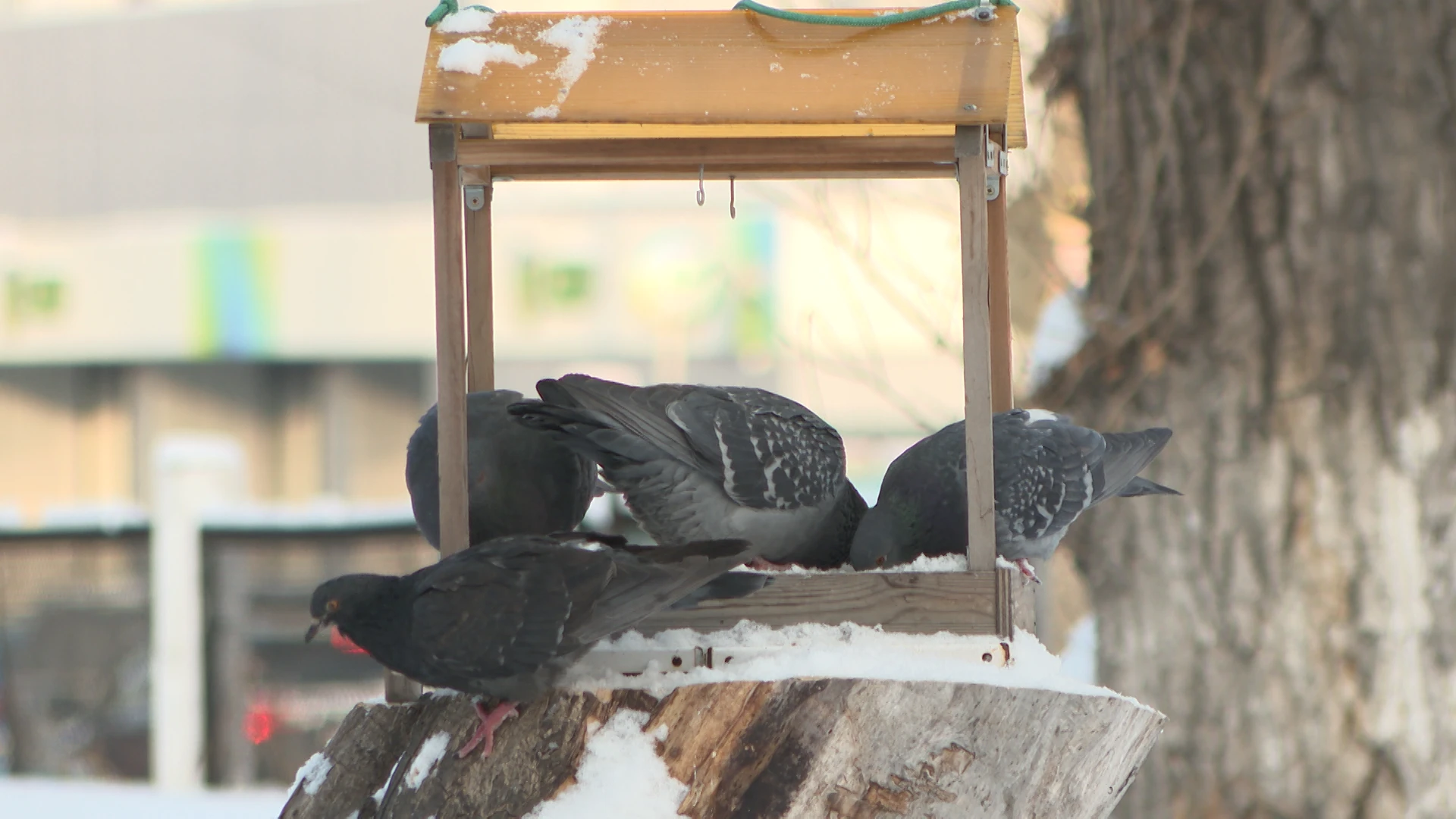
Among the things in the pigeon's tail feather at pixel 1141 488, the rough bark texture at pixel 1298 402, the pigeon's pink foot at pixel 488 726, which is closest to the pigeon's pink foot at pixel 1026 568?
the pigeon's tail feather at pixel 1141 488

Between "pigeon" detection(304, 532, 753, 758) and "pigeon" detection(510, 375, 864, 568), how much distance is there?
0.26m

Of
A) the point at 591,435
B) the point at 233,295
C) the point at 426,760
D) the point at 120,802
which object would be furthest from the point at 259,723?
the point at 233,295

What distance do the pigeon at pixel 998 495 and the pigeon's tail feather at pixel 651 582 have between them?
52cm

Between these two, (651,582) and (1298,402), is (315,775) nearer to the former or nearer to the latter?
(651,582)

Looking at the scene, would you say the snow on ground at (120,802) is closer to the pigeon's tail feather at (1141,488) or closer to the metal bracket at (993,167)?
the pigeon's tail feather at (1141,488)

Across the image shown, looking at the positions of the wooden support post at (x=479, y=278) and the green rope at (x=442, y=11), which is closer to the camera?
the green rope at (x=442, y=11)

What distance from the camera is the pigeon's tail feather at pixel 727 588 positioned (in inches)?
84.0

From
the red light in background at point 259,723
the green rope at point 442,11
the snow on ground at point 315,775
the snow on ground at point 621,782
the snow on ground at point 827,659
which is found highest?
the green rope at point 442,11

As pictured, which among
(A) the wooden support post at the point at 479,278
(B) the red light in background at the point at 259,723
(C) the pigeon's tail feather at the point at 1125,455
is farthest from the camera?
(B) the red light in background at the point at 259,723

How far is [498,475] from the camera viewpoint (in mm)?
2391

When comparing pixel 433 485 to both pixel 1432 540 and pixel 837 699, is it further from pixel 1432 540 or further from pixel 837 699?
pixel 1432 540

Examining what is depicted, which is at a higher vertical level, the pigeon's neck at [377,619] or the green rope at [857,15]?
the green rope at [857,15]

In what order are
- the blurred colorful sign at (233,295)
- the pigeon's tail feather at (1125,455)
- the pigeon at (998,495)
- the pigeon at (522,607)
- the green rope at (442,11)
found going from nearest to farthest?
the pigeon at (522,607) < the green rope at (442,11) < the pigeon at (998,495) < the pigeon's tail feather at (1125,455) < the blurred colorful sign at (233,295)

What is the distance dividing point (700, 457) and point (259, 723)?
5164mm
